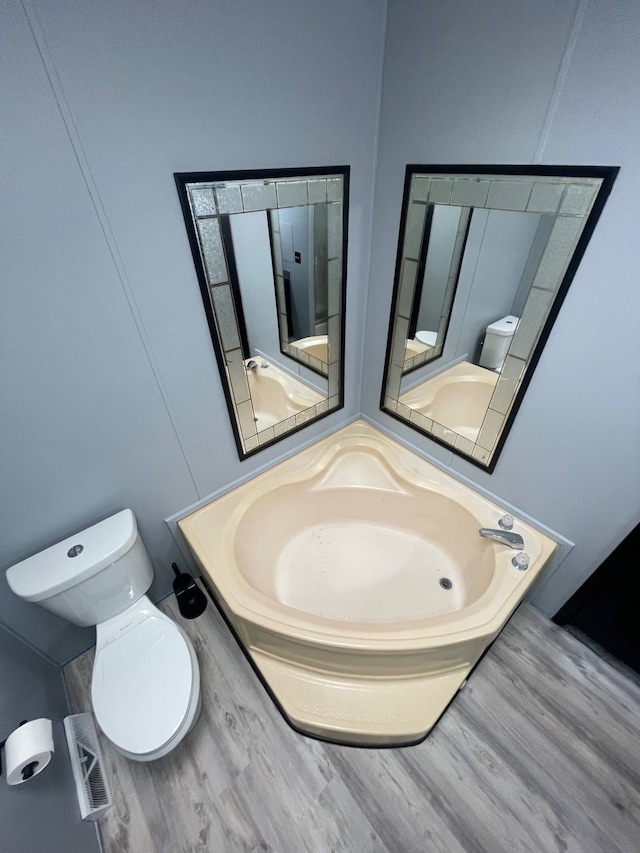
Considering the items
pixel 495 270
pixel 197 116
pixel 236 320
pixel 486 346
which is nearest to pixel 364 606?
pixel 486 346

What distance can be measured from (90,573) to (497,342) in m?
1.68

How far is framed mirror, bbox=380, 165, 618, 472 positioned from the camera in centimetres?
102

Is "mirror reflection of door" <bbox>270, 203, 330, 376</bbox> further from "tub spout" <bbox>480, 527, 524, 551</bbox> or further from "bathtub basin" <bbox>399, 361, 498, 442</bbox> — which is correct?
"tub spout" <bbox>480, 527, 524, 551</bbox>

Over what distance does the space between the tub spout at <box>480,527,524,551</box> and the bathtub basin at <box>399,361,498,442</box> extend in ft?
1.31

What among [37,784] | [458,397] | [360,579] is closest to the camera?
[37,784]

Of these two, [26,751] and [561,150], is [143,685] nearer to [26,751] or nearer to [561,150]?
[26,751]

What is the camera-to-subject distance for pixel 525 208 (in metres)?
1.07

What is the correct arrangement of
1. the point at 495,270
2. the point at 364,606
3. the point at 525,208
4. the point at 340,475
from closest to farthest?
the point at 525,208, the point at 495,270, the point at 364,606, the point at 340,475

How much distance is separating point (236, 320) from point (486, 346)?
3.20ft

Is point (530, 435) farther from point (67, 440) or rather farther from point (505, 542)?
point (67, 440)

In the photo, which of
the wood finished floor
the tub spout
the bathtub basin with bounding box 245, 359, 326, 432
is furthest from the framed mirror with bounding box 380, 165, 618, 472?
the wood finished floor

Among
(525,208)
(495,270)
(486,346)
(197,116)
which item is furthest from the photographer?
(486,346)

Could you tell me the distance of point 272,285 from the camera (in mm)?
1406

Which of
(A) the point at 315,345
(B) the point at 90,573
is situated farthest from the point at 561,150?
(B) the point at 90,573
